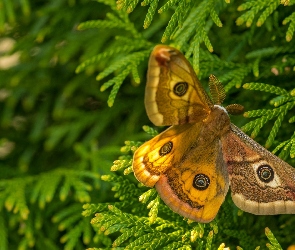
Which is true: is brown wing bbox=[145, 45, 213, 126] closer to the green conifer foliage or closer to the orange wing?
the orange wing

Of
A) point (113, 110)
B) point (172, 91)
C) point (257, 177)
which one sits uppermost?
point (172, 91)

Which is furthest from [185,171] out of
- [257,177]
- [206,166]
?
[257,177]

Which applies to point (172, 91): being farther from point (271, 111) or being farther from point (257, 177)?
point (271, 111)

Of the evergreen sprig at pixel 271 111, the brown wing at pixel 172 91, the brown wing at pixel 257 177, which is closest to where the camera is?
the brown wing at pixel 172 91

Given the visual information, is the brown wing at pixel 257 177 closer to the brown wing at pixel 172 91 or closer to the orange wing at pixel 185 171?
the orange wing at pixel 185 171

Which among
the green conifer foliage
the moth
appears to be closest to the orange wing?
the moth

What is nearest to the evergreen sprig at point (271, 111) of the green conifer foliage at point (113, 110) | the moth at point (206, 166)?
the green conifer foliage at point (113, 110)

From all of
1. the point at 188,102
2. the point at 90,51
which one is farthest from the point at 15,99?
the point at 188,102
